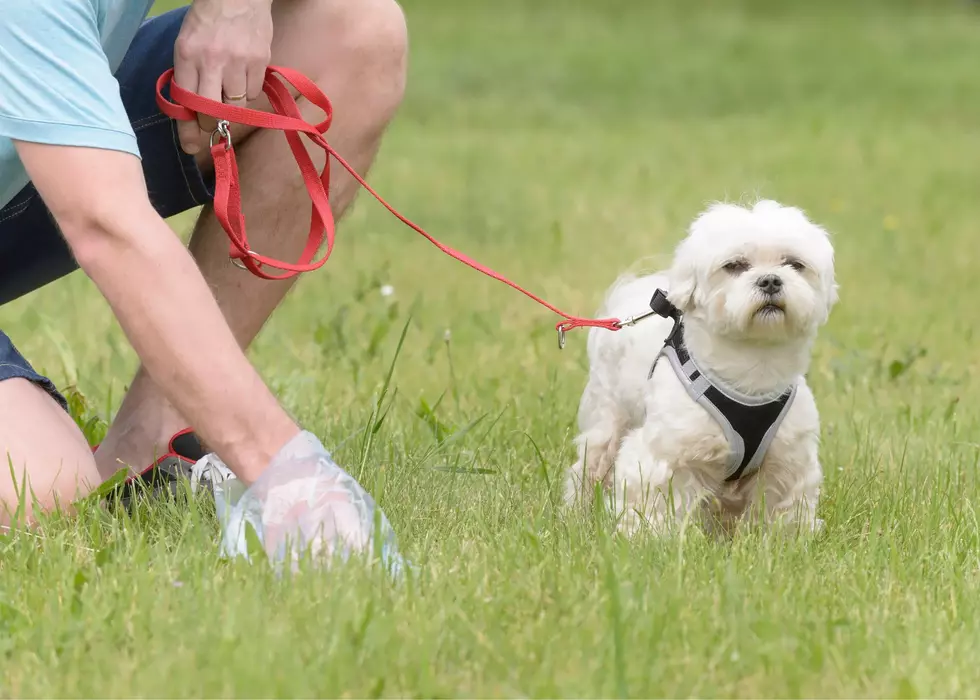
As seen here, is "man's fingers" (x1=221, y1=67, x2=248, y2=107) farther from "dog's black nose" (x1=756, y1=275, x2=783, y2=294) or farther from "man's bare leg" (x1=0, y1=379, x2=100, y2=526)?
"dog's black nose" (x1=756, y1=275, x2=783, y2=294)

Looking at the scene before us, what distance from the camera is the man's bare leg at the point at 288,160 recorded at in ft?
10.5

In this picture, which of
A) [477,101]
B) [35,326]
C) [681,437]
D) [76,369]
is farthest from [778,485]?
[477,101]

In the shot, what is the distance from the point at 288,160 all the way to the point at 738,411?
1156 millimetres

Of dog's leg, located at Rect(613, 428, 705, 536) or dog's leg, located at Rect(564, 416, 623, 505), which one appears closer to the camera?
dog's leg, located at Rect(613, 428, 705, 536)

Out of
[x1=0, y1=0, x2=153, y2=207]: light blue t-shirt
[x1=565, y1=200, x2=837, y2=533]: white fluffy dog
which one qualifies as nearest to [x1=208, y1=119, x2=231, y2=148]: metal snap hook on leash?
[x1=0, y1=0, x2=153, y2=207]: light blue t-shirt

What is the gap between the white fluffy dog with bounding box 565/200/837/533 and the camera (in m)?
2.98

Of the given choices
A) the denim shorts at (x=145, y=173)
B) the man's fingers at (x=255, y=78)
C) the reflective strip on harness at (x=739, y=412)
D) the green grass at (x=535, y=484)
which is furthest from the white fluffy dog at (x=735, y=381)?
the denim shorts at (x=145, y=173)

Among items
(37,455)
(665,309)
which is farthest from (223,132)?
(665,309)

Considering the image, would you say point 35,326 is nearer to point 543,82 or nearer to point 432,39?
point 543,82

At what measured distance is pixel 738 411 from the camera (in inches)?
120

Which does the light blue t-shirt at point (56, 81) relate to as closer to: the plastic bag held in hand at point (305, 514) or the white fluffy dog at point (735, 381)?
the plastic bag held in hand at point (305, 514)

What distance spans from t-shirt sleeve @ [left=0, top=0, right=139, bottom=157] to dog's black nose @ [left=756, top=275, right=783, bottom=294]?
127 centimetres

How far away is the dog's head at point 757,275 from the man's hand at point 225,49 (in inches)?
39.7

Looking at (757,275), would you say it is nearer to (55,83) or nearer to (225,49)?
(225,49)
